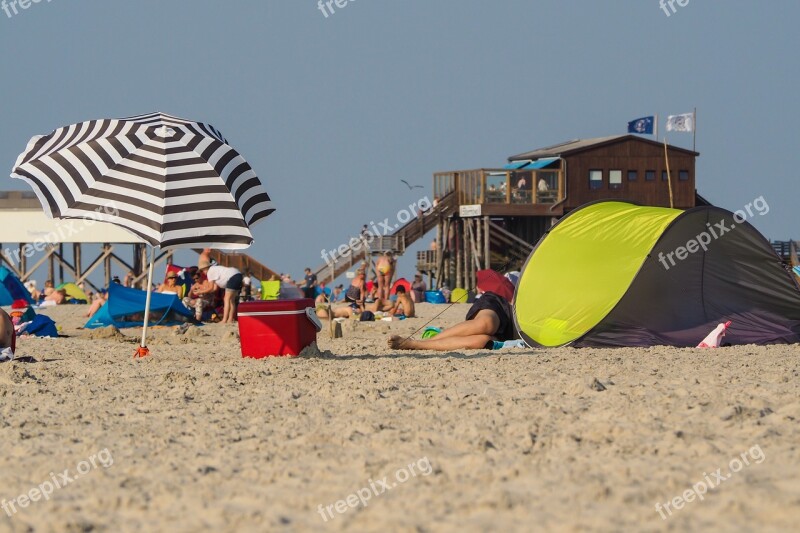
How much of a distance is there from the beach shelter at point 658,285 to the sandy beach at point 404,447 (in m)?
2.19

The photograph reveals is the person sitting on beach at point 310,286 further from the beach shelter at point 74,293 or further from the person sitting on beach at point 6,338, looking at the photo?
the person sitting on beach at point 6,338

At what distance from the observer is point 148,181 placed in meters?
9.31

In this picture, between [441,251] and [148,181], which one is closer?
[148,181]

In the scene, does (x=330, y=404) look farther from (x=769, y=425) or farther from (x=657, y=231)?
(x=657, y=231)

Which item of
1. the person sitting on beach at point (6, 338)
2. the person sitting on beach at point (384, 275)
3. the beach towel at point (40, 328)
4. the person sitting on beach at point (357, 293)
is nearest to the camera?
the person sitting on beach at point (6, 338)

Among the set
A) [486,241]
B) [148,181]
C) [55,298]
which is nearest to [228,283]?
[148,181]

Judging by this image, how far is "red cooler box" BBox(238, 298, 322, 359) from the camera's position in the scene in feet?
30.4

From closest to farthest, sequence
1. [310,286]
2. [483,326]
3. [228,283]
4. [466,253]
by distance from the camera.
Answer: [483,326] → [228,283] → [310,286] → [466,253]

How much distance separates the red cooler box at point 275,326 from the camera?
9266mm

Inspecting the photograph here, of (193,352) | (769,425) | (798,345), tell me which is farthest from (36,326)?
(769,425)

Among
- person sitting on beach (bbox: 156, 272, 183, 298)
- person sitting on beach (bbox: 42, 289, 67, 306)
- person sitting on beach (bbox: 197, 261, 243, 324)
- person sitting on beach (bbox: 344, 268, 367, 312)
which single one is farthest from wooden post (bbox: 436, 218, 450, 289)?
person sitting on beach (bbox: 197, 261, 243, 324)

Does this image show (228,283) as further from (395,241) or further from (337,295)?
(395,241)

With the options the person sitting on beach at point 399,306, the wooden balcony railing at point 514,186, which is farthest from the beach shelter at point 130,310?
the wooden balcony railing at point 514,186

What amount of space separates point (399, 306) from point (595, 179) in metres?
20.2
